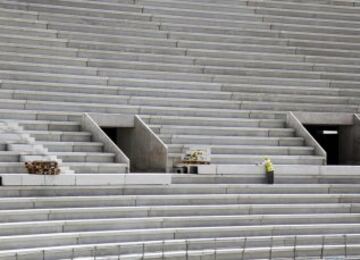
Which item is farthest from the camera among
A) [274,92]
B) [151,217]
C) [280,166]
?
[274,92]

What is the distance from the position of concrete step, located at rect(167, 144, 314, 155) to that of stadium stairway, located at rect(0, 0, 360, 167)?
30mm

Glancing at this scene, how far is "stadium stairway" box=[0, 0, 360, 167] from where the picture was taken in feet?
80.5

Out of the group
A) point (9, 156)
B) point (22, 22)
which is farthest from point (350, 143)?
point (9, 156)

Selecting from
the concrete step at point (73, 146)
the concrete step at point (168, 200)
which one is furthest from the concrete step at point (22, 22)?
the concrete step at point (168, 200)

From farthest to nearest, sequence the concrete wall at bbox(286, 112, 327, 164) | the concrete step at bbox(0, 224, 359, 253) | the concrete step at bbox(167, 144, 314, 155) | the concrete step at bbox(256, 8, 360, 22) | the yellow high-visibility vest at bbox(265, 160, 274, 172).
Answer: the concrete step at bbox(256, 8, 360, 22), the concrete wall at bbox(286, 112, 327, 164), the concrete step at bbox(167, 144, 314, 155), the yellow high-visibility vest at bbox(265, 160, 274, 172), the concrete step at bbox(0, 224, 359, 253)

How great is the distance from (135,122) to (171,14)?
Answer: 5.97 meters

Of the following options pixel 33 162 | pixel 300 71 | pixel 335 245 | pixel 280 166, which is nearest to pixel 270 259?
pixel 335 245

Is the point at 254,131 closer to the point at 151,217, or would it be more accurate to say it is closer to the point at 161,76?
the point at 161,76

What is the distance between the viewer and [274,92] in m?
27.5

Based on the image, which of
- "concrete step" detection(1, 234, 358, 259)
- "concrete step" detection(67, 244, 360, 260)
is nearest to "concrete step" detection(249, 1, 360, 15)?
"concrete step" detection(1, 234, 358, 259)

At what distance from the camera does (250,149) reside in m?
24.6

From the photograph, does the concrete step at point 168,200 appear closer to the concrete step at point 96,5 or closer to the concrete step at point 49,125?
the concrete step at point 49,125

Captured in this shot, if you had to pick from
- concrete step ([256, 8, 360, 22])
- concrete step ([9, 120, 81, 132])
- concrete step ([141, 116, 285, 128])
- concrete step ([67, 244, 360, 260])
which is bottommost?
concrete step ([67, 244, 360, 260])

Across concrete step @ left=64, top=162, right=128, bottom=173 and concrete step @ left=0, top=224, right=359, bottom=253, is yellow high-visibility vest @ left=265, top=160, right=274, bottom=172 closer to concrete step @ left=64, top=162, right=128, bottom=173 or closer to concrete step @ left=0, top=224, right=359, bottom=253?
concrete step @ left=0, top=224, right=359, bottom=253
